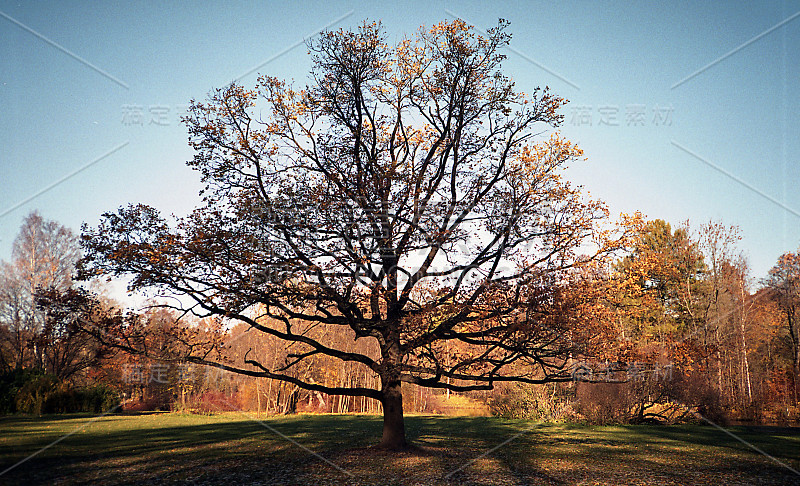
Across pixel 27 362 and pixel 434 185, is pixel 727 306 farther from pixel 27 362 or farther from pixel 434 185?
pixel 27 362

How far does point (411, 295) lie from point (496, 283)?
2508 millimetres

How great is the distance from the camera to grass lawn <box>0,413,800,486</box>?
998 centimetres

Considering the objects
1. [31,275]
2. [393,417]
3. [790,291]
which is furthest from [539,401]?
[31,275]

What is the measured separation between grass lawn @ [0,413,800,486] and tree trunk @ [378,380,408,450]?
0.52 meters

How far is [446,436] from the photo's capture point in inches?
661

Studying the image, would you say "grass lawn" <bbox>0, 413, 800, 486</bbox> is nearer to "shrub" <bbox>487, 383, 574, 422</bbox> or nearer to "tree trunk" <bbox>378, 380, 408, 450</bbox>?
"tree trunk" <bbox>378, 380, 408, 450</bbox>

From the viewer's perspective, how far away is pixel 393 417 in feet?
42.4

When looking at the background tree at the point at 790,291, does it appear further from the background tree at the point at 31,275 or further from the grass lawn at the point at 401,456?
the background tree at the point at 31,275

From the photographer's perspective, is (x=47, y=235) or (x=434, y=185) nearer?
(x=434, y=185)

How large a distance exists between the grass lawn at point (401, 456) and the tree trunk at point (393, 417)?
0.52 metres

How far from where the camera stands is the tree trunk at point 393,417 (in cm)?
1269

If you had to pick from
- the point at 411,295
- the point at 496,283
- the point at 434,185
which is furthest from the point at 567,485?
the point at 434,185

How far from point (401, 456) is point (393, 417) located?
1118mm

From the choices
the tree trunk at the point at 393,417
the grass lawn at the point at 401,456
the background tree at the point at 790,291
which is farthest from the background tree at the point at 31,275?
the background tree at the point at 790,291
